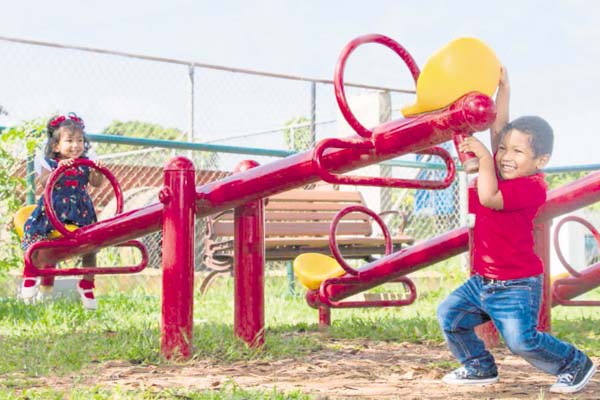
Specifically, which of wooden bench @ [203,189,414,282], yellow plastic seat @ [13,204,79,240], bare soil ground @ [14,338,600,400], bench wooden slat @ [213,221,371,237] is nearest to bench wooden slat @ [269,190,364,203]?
wooden bench @ [203,189,414,282]

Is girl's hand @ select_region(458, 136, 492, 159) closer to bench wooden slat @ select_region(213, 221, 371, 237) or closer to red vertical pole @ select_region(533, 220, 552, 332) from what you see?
red vertical pole @ select_region(533, 220, 552, 332)

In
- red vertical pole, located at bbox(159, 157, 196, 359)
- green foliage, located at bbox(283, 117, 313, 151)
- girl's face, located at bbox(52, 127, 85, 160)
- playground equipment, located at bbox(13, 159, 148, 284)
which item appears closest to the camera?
red vertical pole, located at bbox(159, 157, 196, 359)

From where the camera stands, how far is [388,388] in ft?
8.24

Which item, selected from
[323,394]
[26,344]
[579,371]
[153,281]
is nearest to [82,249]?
[26,344]

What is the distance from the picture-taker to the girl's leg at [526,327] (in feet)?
8.14

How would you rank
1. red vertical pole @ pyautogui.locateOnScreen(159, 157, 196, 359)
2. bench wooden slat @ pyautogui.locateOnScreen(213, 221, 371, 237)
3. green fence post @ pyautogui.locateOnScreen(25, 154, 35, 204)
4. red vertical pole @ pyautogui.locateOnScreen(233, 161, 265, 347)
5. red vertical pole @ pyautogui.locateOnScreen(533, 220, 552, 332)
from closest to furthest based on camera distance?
red vertical pole @ pyautogui.locateOnScreen(159, 157, 196, 359)
red vertical pole @ pyautogui.locateOnScreen(233, 161, 265, 347)
red vertical pole @ pyautogui.locateOnScreen(533, 220, 552, 332)
green fence post @ pyautogui.locateOnScreen(25, 154, 35, 204)
bench wooden slat @ pyautogui.locateOnScreen(213, 221, 371, 237)

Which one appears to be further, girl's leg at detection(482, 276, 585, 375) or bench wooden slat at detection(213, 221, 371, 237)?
bench wooden slat at detection(213, 221, 371, 237)

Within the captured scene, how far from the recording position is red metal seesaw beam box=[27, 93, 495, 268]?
2408mm

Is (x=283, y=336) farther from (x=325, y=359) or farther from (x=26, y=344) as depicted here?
(x=26, y=344)

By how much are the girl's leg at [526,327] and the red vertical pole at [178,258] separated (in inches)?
41.8

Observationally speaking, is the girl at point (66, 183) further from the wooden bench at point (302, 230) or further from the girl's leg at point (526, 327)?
the girl's leg at point (526, 327)

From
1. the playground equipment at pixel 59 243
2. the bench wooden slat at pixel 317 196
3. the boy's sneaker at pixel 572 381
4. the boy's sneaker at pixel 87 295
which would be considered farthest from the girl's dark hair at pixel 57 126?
the boy's sneaker at pixel 572 381

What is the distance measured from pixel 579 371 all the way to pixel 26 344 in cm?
218

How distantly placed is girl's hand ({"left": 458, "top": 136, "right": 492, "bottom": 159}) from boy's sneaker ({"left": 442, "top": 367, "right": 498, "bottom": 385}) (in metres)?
0.71
